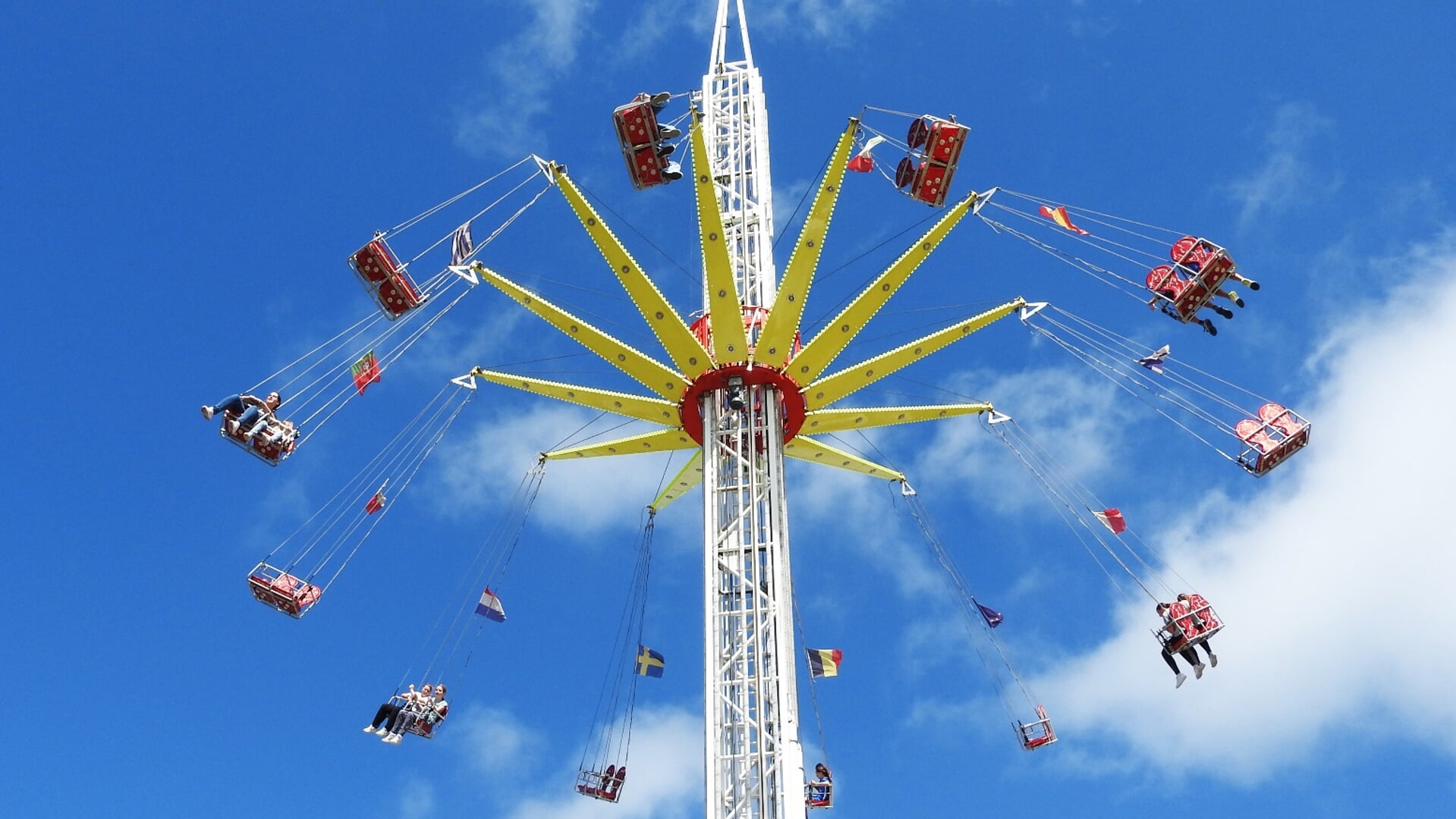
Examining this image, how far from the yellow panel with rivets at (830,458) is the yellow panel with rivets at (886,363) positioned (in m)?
1.21

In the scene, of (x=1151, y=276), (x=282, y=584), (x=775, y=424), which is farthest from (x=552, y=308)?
A: (x=1151, y=276)

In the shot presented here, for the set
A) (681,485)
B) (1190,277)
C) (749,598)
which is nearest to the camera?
(749,598)

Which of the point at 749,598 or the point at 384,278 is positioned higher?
the point at 384,278

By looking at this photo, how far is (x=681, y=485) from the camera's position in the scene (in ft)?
99.4

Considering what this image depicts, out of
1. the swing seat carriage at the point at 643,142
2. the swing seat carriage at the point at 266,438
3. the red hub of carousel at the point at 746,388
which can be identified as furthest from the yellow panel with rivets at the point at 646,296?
the swing seat carriage at the point at 266,438

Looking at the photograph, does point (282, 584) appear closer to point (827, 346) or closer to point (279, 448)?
point (279, 448)

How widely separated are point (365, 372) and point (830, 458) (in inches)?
371

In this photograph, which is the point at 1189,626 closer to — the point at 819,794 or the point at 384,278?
the point at 819,794

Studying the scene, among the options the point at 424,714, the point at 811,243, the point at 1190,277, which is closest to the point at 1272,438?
the point at 1190,277

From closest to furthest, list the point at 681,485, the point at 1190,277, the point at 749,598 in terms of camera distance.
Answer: the point at 749,598, the point at 1190,277, the point at 681,485

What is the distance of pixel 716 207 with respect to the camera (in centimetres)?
2417

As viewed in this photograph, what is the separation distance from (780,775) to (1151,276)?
12.1 metres

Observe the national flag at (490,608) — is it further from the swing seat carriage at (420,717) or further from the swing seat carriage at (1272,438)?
the swing seat carriage at (1272,438)

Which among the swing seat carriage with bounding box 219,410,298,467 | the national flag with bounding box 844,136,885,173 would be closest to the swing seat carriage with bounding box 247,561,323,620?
the swing seat carriage with bounding box 219,410,298,467
